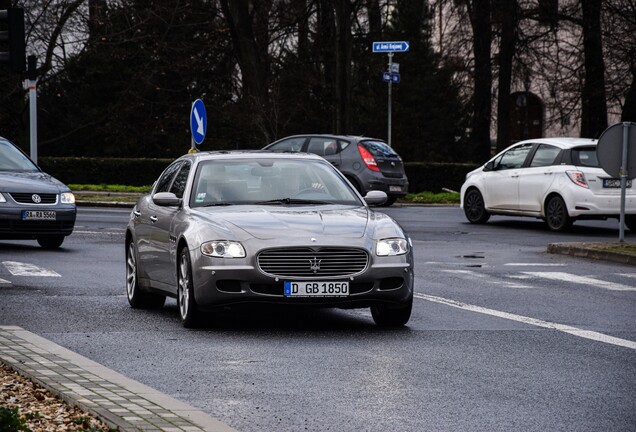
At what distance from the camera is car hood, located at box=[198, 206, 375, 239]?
36.2 feet

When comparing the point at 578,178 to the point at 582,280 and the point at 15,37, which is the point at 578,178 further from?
the point at 15,37

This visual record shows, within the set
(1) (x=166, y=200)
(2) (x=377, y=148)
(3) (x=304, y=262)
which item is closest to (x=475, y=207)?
(2) (x=377, y=148)

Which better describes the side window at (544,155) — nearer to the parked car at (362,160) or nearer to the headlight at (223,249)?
the parked car at (362,160)

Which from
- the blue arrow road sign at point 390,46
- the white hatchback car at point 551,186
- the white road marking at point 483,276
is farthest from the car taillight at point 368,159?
the white road marking at point 483,276

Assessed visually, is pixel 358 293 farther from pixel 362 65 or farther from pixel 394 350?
pixel 362 65

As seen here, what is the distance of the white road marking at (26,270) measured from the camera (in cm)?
1619

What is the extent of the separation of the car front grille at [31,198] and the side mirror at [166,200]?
25.4 feet

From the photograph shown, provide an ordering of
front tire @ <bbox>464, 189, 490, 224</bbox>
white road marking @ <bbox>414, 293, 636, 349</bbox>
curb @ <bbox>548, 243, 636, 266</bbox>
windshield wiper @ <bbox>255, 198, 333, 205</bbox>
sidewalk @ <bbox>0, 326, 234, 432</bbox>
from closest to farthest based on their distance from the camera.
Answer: sidewalk @ <bbox>0, 326, 234, 432</bbox> → white road marking @ <bbox>414, 293, 636, 349</bbox> → windshield wiper @ <bbox>255, 198, 333, 205</bbox> → curb @ <bbox>548, 243, 636, 266</bbox> → front tire @ <bbox>464, 189, 490, 224</bbox>

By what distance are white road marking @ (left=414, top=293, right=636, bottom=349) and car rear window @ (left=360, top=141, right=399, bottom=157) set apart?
17.7 metres

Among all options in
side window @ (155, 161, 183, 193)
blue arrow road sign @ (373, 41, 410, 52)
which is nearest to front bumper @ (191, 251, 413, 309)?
side window @ (155, 161, 183, 193)

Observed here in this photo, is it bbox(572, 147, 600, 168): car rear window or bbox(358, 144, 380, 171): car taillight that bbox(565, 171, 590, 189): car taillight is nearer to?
bbox(572, 147, 600, 168): car rear window

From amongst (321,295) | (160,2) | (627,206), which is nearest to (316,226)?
(321,295)

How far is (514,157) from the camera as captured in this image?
85.9ft

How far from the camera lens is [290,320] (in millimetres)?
12078
